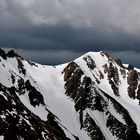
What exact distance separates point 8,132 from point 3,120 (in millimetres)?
10203

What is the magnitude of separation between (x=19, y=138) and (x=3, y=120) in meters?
12.7

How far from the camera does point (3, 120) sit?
19800cm

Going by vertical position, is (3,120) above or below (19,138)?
above

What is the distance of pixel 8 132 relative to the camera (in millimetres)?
189500

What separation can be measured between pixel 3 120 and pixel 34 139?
17068 millimetres

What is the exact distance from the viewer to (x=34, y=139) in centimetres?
19888

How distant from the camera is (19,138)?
192 metres

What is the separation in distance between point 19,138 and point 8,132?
6.06m

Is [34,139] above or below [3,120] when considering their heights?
below
